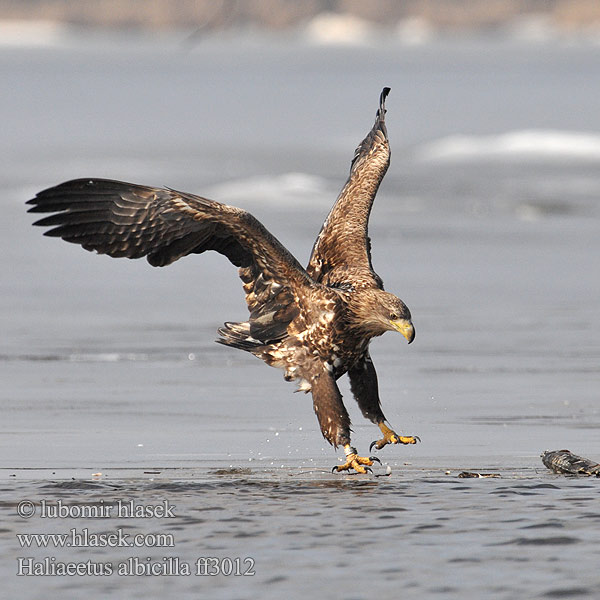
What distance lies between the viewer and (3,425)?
31.4ft

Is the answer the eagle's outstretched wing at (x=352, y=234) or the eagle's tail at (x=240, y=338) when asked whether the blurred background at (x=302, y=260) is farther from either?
the eagle's outstretched wing at (x=352, y=234)

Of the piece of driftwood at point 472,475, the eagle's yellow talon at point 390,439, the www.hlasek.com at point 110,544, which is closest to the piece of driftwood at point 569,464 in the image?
the piece of driftwood at point 472,475

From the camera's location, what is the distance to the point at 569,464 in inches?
325

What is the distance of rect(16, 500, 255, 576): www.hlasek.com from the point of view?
642cm

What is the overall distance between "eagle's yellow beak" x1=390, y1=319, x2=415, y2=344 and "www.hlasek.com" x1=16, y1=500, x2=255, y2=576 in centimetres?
164

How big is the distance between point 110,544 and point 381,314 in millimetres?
2429

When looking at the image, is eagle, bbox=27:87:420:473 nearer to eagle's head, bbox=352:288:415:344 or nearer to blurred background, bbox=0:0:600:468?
eagle's head, bbox=352:288:415:344

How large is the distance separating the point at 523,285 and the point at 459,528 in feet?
28.5

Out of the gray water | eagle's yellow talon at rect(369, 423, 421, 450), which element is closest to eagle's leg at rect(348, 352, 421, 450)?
eagle's yellow talon at rect(369, 423, 421, 450)

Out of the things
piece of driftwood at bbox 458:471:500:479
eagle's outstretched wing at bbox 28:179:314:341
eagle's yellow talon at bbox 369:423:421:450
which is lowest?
piece of driftwood at bbox 458:471:500:479

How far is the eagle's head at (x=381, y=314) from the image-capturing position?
8.67 meters

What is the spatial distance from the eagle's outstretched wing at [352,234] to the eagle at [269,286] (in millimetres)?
78

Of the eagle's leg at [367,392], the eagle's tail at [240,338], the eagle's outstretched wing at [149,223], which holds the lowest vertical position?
the eagle's leg at [367,392]

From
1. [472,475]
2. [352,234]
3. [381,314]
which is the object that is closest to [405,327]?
[381,314]
